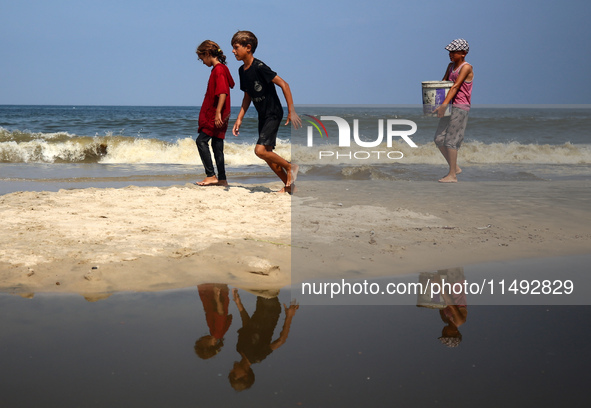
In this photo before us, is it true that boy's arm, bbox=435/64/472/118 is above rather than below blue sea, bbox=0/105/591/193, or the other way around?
above

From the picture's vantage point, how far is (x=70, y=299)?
2.80 metres

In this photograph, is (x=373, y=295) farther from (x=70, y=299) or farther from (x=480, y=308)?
(x=70, y=299)

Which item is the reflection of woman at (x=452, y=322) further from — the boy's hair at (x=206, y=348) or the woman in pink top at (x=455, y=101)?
the woman in pink top at (x=455, y=101)

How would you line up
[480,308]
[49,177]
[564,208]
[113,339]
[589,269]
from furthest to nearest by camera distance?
[49,177] → [564,208] → [589,269] → [480,308] → [113,339]

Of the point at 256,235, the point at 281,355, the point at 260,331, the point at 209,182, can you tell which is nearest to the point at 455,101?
the point at 209,182

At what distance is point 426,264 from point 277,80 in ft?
10.1

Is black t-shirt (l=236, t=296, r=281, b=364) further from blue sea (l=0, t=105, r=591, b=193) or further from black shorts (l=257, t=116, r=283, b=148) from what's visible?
blue sea (l=0, t=105, r=591, b=193)

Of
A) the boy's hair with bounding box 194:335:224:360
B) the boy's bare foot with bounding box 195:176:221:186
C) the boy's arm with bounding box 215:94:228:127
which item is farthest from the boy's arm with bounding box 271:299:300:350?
the boy's bare foot with bounding box 195:176:221:186

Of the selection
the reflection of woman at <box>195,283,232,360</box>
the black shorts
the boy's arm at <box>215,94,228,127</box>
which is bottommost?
the reflection of woman at <box>195,283,232,360</box>

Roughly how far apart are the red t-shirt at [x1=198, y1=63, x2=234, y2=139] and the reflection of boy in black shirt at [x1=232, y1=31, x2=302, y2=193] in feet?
1.40

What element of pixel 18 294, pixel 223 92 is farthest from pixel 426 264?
pixel 223 92

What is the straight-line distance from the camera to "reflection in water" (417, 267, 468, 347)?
2.42 metres

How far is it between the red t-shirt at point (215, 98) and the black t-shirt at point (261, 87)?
1.62 ft

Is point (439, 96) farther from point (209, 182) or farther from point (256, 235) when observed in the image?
point (256, 235)
